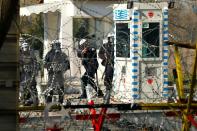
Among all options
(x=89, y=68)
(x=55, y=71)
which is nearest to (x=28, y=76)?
(x=55, y=71)

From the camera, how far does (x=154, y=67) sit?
47.3ft

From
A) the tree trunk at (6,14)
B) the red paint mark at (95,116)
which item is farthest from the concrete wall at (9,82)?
the red paint mark at (95,116)

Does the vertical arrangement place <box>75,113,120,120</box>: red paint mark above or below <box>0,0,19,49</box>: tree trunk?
below

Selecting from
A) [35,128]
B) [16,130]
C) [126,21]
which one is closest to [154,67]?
[126,21]

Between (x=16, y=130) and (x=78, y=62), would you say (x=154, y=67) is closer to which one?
(x=78, y=62)

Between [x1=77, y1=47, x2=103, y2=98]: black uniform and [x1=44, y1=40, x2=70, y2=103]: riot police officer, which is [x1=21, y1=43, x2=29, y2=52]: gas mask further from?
→ [x1=77, y1=47, x2=103, y2=98]: black uniform

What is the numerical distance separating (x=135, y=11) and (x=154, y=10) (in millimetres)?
501

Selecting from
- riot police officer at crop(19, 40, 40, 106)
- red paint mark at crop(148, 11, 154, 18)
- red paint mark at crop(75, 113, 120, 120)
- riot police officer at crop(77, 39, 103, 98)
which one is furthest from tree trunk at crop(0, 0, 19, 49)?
red paint mark at crop(148, 11, 154, 18)

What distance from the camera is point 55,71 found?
10.2 m

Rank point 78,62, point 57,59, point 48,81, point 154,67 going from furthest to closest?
point 154,67 → point 57,59 → point 48,81 → point 78,62

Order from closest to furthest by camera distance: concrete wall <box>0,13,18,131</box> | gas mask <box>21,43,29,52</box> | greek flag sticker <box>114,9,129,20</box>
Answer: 1. concrete wall <box>0,13,18,131</box>
2. gas mask <box>21,43,29,52</box>
3. greek flag sticker <box>114,9,129,20</box>

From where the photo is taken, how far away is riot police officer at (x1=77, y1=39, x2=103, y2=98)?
9422mm

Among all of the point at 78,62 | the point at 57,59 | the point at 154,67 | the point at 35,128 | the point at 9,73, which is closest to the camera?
the point at 9,73

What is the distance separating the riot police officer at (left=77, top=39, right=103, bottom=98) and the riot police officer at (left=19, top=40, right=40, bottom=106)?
745 millimetres
